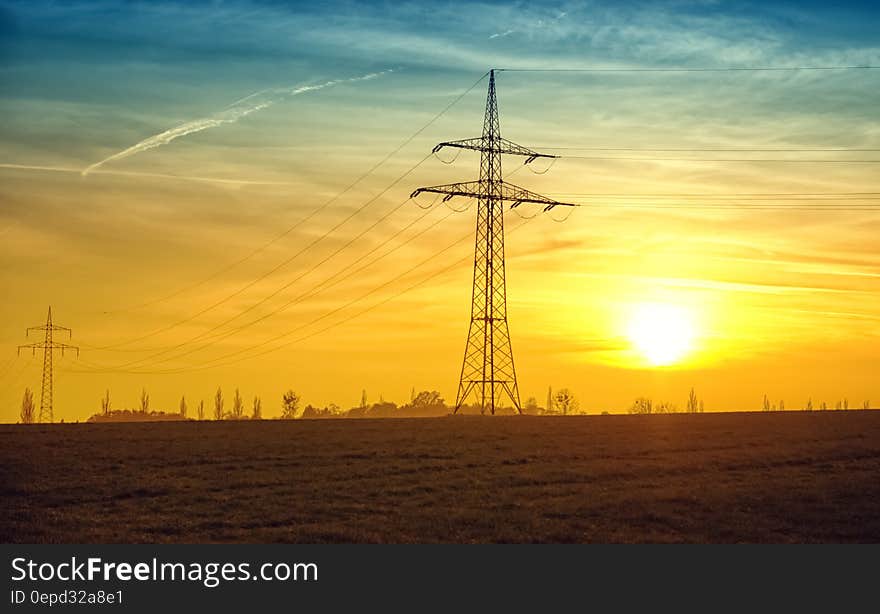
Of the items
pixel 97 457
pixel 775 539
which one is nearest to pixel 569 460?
pixel 775 539

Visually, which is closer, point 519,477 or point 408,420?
point 519,477

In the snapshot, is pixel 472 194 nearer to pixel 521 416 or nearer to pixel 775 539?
pixel 521 416

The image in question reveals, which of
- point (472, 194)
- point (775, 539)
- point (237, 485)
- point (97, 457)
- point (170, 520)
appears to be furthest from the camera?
point (472, 194)

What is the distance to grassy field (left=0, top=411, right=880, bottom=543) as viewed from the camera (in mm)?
34719

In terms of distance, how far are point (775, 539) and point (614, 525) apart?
18.0 ft

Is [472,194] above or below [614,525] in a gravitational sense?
above

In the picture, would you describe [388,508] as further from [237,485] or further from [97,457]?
[97,457]

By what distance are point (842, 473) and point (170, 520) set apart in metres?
32.5

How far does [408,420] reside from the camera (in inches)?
3501

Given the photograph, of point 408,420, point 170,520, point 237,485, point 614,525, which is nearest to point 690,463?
point 614,525

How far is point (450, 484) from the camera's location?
4559cm

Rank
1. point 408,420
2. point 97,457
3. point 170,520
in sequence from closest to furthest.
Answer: point 170,520 → point 97,457 → point 408,420

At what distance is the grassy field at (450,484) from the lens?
34719 millimetres

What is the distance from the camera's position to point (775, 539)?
33.5 m
